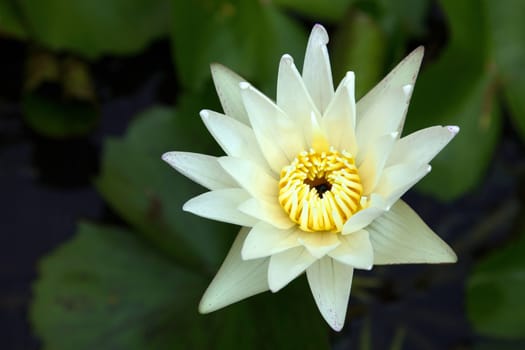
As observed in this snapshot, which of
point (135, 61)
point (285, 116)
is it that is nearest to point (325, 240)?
point (285, 116)

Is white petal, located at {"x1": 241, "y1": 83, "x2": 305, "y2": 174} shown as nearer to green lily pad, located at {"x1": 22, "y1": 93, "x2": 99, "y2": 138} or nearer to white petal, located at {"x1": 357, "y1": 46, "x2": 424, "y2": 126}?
white petal, located at {"x1": 357, "y1": 46, "x2": 424, "y2": 126}

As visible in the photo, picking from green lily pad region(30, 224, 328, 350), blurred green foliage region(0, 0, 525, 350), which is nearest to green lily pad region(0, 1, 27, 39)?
blurred green foliage region(0, 0, 525, 350)

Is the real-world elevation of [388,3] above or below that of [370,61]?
above

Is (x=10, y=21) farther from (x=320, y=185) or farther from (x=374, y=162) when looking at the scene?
(x=374, y=162)

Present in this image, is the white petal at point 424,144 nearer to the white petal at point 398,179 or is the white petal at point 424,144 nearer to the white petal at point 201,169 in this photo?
the white petal at point 398,179

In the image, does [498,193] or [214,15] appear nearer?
[214,15]

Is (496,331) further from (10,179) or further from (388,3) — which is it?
(10,179)

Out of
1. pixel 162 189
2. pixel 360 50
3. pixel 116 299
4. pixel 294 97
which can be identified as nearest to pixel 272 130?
pixel 294 97

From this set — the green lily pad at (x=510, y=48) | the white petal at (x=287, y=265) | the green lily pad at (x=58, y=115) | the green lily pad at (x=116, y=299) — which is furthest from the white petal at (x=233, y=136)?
the green lily pad at (x=58, y=115)
